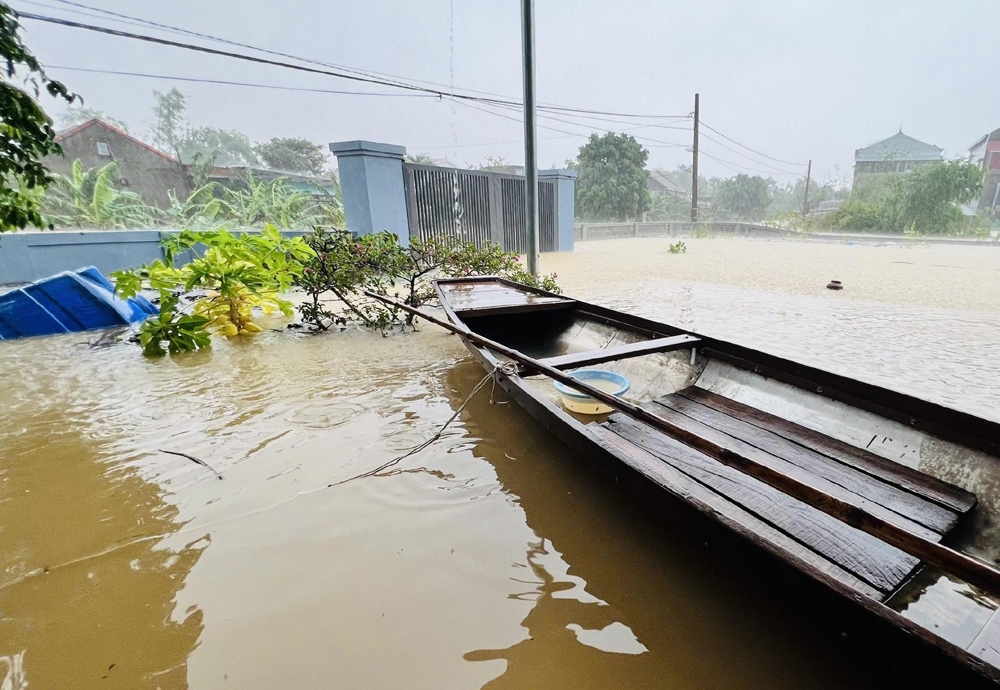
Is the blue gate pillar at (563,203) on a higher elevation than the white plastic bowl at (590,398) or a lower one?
higher

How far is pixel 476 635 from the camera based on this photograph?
1.53 metres

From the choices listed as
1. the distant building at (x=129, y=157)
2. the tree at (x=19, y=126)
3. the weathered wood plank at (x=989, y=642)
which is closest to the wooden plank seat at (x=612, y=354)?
the weathered wood plank at (x=989, y=642)

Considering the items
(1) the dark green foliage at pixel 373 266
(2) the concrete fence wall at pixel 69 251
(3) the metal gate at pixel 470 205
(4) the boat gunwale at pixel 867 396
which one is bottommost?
(4) the boat gunwale at pixel 867 396

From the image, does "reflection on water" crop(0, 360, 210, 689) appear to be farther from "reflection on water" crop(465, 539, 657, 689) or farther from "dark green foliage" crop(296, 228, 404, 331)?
"dark green foliage" crop(296, 228, 404, 331)

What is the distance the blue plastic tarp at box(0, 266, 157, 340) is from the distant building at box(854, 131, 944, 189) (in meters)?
37.1

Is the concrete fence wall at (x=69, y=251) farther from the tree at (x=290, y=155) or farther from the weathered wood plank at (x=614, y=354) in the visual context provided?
the tree at (x=290, y=155)

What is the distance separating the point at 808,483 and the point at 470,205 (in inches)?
424

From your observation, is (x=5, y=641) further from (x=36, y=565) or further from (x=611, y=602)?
(x=611, y=602)

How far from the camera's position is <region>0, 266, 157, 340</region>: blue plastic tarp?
548 cm

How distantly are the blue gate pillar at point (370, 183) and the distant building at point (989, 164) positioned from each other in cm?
2406

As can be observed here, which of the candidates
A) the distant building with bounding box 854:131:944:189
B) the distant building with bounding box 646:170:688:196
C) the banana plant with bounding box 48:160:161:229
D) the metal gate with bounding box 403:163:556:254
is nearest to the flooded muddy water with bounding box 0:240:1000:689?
the metal gate with bounding box 403:163:556:254

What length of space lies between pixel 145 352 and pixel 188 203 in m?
9.65

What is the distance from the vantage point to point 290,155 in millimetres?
26031

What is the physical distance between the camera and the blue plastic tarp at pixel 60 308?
5.48 meters
